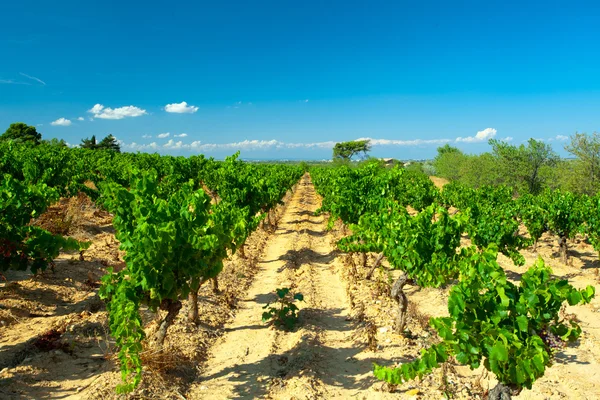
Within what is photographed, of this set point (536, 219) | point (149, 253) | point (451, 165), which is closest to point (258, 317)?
point (149, 253)

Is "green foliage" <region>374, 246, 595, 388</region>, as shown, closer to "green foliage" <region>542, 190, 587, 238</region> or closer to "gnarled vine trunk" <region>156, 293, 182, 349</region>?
"gnarled vine trunk" <region>156, 293, 182, 349</region>

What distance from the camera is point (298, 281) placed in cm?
1291

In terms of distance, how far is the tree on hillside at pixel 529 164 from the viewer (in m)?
37.9

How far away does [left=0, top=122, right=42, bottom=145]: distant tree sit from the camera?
5936 centimetres

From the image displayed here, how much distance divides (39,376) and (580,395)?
9716mm

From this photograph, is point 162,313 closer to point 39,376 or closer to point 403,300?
point 39,376

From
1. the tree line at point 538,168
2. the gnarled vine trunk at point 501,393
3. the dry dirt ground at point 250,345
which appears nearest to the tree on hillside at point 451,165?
→ the tree line at point 538,168

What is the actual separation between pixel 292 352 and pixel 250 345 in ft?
3.27

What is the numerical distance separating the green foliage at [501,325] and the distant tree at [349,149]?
113 metres

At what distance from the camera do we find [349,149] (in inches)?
4722

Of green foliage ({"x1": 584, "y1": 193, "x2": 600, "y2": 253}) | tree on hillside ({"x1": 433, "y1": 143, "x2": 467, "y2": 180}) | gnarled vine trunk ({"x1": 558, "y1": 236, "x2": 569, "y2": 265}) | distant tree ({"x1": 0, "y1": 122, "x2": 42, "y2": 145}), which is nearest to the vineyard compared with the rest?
green foliage ({"x1": 584, "y1": 193, "x2": 600, "y2": 253})

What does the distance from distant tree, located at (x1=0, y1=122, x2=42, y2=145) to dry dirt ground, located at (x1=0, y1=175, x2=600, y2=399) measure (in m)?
58.2

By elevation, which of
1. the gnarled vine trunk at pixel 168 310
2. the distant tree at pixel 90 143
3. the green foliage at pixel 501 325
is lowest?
the gnarled vine trunk at pixel 168 310

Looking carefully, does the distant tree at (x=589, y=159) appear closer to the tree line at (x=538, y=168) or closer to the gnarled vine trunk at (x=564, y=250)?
the tree line at (x=538, y=168)
